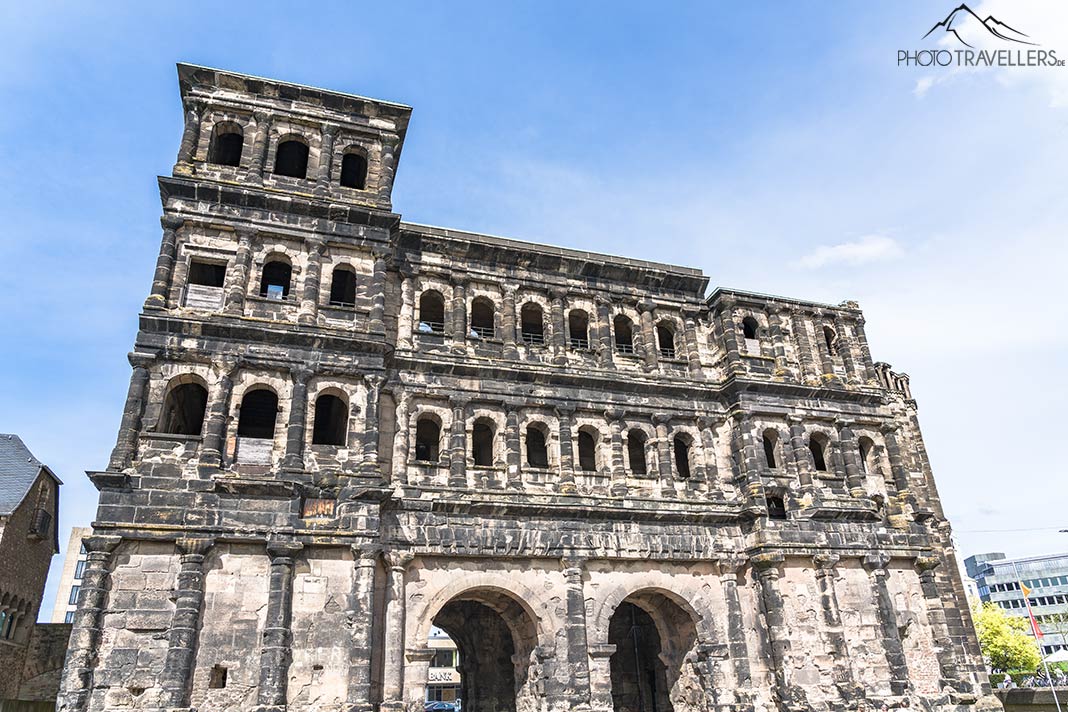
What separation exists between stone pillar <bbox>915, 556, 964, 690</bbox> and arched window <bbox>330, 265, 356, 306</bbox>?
69.3ft

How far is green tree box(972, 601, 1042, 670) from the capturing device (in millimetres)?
45375

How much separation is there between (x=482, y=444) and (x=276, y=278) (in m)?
8.29

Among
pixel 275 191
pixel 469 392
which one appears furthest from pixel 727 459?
pixel 275 191

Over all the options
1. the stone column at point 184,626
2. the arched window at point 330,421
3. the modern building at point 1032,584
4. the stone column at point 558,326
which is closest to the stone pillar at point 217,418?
the stone column at point 184,626

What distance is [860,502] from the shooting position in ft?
81.3

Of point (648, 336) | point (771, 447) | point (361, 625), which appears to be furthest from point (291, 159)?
point (771, 447)

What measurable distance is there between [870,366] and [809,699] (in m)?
12.8

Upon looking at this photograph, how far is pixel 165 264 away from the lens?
19844mm

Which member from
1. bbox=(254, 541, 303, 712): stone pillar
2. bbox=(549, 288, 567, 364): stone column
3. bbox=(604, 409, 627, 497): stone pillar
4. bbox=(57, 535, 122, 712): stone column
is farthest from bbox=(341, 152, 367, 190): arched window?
bbox=(57, 535, 122, 712): stone column

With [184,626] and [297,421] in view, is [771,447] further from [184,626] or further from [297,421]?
[184,626]

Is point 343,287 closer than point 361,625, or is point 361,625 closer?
point 361,625

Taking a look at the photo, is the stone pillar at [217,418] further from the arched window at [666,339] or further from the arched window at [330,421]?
the arched window at [666,339]

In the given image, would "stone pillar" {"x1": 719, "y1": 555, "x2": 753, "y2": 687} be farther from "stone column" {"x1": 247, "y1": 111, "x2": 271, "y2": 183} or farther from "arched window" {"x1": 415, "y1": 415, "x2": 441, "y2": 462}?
"stone column" {"x1": 247, "y1": 111, "x2": 271, "y2": 183}

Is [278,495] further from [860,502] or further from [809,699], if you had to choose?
[860,502]
